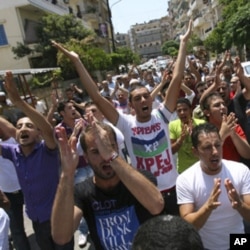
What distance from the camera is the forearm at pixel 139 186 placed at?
2.32m

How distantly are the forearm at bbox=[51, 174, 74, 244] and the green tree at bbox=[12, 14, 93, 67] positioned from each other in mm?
24374

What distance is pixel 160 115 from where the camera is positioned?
383cm

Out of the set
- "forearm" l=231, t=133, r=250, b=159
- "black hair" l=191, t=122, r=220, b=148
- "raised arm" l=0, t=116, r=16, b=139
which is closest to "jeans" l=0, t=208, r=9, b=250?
"black hair" l=191, t=122, r=220, b=148

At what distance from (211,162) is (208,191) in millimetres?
193

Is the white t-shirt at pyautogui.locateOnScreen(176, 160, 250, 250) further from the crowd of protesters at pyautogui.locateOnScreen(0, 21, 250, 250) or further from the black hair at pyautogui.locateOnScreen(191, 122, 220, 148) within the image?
the black hair at pyautogui.locateOnScreen(191, 122, 220, 148)

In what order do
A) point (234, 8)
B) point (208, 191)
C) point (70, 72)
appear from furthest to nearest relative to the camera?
point (70, 72) → point (234, 8) → point (208, 191)

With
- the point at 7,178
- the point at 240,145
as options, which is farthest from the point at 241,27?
the point at 240,145

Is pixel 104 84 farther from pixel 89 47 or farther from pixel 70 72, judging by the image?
pixel 89 47

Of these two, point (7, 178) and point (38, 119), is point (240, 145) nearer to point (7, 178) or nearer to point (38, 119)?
point (38, 119)

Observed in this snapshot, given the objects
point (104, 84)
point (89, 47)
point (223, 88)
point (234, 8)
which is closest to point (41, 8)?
point (89, 47)

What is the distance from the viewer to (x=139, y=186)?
91.5 inches

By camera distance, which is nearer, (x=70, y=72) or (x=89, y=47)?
(x=70, y=72)

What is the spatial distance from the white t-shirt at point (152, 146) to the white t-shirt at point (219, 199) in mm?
684

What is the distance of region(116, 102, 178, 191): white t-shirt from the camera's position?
3.63m
